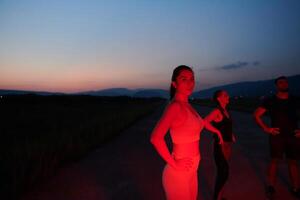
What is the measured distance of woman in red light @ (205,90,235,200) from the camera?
557cm

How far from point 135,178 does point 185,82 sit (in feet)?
17.0

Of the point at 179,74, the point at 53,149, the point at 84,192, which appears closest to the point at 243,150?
the point at 53,149

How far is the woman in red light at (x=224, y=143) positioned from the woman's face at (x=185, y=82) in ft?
7.97

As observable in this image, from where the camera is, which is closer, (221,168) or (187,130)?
(187,130)

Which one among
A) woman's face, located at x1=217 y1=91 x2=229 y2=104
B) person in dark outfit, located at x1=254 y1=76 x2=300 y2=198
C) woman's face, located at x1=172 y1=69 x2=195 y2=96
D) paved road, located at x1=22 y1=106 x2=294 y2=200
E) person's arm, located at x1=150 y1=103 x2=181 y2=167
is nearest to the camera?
person's arm, located at x1=150 y1=103 x2=181 y2=167

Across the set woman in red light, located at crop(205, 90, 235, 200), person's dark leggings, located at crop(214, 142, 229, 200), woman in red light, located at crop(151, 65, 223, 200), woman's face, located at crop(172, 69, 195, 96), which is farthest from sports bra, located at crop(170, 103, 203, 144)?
person's dark leggings, located at crop(214, 142, 229, 200)

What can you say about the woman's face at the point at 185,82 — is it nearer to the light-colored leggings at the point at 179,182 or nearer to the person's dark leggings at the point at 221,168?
the light-colored leggings at the point at 179,182

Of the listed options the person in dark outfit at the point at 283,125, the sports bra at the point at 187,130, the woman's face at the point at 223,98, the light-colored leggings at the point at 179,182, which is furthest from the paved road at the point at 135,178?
the sports bra at the point at 187,130

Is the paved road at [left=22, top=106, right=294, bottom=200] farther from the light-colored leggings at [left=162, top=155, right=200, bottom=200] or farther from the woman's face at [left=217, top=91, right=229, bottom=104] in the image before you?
A: the light-colored leggings at [left=162, top=155, right=200, bottom=200]

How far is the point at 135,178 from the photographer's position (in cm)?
793

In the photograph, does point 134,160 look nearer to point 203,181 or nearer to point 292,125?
point 203,181

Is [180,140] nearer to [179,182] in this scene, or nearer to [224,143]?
[179,182]

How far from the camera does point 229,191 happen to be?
664cm

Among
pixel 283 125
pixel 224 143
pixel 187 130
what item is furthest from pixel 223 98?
pixel 187 130
